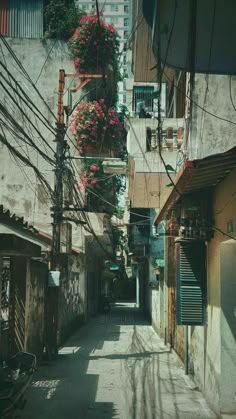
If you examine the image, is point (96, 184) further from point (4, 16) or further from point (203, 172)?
point (203, 172)

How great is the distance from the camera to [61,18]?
799 inches

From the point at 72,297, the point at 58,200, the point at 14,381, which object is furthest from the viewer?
the point at 72,297

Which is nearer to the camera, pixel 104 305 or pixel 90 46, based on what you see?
pixel 90 46

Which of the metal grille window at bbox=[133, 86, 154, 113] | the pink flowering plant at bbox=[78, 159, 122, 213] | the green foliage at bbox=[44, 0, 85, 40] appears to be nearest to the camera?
the metal grille window at bbox=[133, 86, 154, 113]

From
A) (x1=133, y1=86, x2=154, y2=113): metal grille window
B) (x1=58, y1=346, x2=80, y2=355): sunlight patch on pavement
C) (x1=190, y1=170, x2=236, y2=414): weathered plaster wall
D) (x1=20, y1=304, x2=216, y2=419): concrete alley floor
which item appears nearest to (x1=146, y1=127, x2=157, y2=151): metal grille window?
(x1=133, y1=86, x2=154, y2=113): metal grille window

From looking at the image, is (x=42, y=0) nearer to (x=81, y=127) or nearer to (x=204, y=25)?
(x=81, y=127)

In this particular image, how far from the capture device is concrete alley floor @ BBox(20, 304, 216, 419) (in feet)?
26.2

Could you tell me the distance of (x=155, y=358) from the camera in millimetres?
13523

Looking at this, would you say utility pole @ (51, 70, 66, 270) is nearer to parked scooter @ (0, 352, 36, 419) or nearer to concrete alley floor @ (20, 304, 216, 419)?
concrete alley floor @ (20, 304, 216, 419)

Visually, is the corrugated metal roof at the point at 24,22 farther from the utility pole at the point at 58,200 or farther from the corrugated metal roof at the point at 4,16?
the utility pole at the point at 58,200

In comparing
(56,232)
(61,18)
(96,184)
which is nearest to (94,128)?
(96,184)

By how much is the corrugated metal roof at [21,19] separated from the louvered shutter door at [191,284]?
567 inches

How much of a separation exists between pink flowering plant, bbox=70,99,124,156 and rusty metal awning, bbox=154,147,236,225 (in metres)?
9.47

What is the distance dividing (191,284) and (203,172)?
3.12 meters
